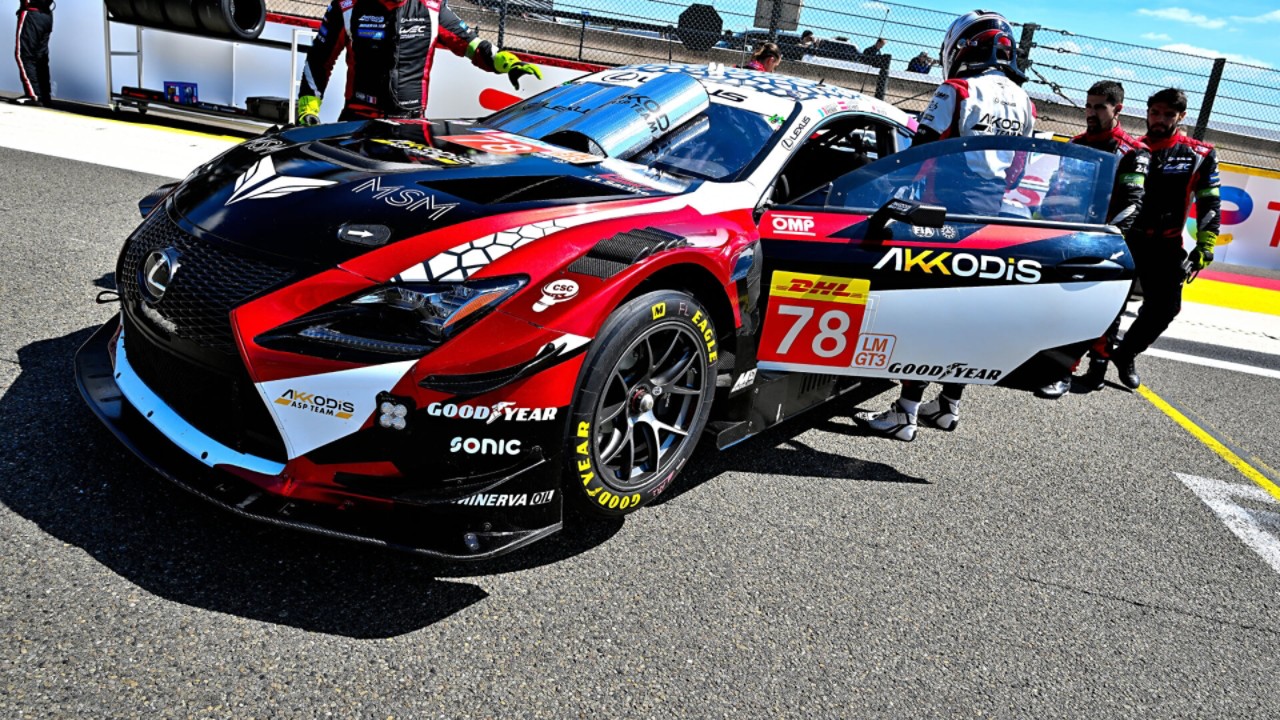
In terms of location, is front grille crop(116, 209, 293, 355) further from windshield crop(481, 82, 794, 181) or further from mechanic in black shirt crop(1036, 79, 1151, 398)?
mechanic in black shirt crop(1036, 79, 1151, 398)

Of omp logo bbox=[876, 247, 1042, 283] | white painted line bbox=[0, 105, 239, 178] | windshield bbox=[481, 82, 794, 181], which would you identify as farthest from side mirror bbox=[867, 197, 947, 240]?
white painted line bbox=[0, 105, 239, 178]

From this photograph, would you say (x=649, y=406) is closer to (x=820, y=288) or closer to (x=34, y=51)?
(x=820, y=288)

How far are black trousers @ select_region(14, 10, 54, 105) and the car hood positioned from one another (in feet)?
29.6

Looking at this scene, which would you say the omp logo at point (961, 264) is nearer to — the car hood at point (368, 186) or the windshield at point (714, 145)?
the windshield at point (714, 145)

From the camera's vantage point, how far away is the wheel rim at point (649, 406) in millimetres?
2811

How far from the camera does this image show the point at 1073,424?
4895 millimetres

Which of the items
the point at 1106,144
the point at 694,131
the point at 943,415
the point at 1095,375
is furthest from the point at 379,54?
the point at 1095,375

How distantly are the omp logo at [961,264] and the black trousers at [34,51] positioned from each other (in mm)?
10487

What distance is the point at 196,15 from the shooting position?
1014 cm

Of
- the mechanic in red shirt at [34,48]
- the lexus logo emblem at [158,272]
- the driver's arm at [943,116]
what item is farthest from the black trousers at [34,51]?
the driver's arm at [943,116]

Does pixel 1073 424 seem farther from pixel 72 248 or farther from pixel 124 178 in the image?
pixel 124 178

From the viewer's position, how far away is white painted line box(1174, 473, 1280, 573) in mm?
3709

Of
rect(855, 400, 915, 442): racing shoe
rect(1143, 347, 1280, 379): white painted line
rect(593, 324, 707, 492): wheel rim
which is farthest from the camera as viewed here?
rect(1143, 347, 1280, 379): white painted line

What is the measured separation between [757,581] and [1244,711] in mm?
1384
